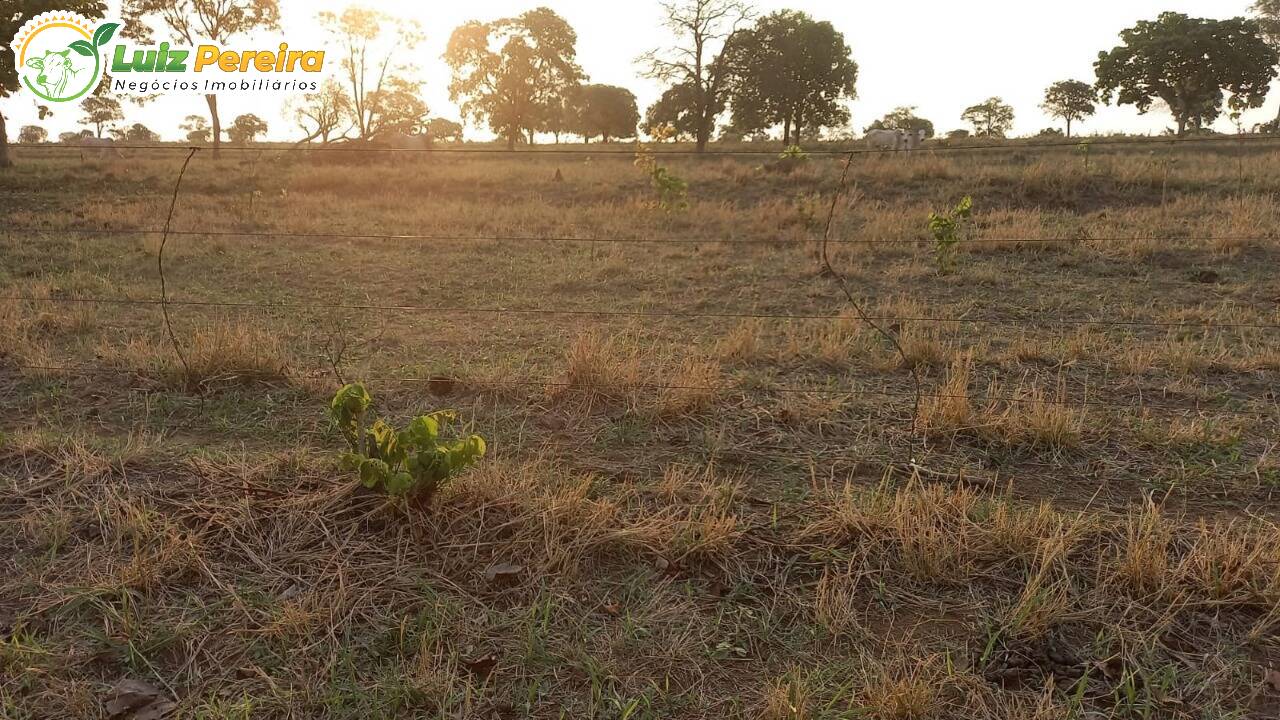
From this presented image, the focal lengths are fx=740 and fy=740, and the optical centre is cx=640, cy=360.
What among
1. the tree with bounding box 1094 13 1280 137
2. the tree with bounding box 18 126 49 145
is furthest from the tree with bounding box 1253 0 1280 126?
the tree with bounding box 18 126 49 145

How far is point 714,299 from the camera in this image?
708cm

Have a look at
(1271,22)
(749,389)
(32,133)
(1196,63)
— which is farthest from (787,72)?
(32,133)

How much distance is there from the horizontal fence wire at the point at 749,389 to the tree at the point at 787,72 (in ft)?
130

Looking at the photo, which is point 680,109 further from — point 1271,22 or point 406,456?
point 406,456

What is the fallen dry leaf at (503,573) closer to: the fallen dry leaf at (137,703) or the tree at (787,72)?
the fallen dry leaf at (137,703)

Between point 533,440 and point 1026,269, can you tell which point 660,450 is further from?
point 1026,269

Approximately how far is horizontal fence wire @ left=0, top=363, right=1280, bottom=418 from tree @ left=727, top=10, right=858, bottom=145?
3967 cm

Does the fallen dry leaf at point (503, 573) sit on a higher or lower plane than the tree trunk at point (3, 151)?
lower

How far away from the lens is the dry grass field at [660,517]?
211cm

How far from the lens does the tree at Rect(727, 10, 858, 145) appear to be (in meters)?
41.9

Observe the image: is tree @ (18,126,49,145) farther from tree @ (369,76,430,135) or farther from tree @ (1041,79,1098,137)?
tree @ (1041,79,1098,137)

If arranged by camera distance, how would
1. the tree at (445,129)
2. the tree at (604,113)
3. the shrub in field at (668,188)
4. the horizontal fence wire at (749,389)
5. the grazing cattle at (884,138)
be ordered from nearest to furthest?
the horizontal fence wire at (749,389), the shrub in field at (668,188), the grazing cattle at (884,138), the tree at (445,129), the tree at (604,113)

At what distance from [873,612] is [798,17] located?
4707cm

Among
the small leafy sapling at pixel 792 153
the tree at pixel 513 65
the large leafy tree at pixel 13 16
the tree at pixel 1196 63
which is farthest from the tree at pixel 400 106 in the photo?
the tree at pixel 1196 63
